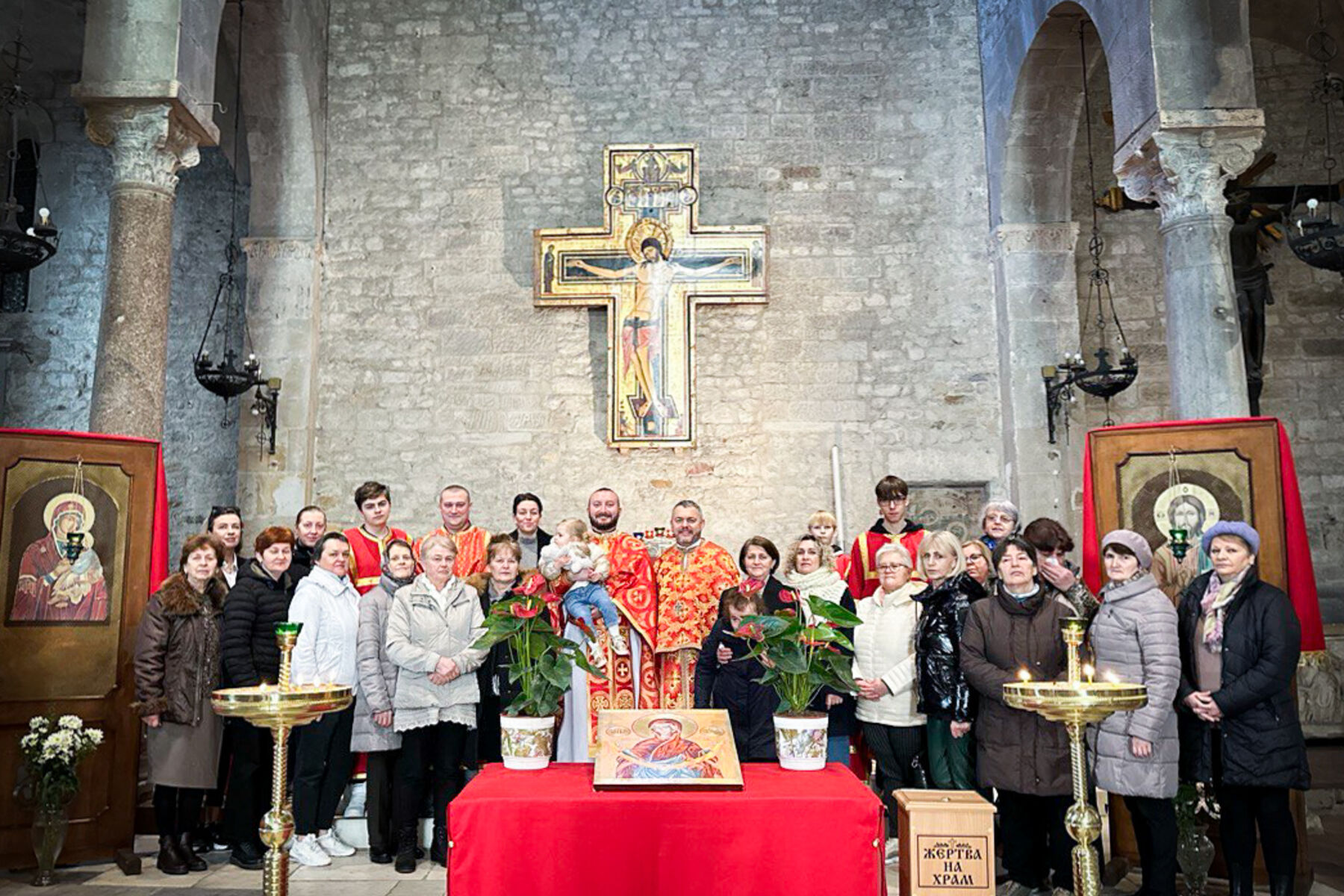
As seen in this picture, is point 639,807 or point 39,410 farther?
point 39,410

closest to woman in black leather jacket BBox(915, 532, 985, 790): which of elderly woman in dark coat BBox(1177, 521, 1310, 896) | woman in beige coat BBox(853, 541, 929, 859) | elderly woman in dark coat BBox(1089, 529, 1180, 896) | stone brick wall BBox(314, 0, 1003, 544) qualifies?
woman in beige coat BBox(853, 541, 929, 859)

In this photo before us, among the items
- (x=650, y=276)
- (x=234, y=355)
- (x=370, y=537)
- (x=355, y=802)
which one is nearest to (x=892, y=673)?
(x=355, y=802)

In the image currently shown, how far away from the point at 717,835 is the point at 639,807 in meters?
0.21

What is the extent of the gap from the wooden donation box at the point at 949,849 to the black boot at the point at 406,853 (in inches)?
89.0

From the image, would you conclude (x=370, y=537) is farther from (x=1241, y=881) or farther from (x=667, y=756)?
(x=1241, y=881)

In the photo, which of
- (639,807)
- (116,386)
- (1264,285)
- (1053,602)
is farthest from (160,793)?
(1264,285)

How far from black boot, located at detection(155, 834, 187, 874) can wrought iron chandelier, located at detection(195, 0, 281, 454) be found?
385cm

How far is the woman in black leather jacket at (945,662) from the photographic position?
13.3 ft

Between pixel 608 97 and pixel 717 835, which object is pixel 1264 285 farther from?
pixel 717 835

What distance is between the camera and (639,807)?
265 cm

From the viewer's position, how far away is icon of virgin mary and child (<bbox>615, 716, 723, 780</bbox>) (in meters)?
2.72

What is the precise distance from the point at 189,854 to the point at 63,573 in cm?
136

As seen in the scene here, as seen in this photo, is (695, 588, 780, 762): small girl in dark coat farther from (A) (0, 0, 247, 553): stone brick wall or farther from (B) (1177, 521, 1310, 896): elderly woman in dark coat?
(A) (0, 0, 247, 553): stone brick wall

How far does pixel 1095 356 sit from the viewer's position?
357 inches
